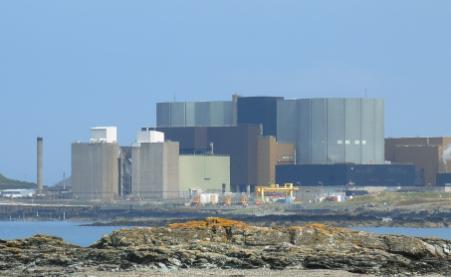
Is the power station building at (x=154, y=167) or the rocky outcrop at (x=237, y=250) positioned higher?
the power station building at (x=154, y=167)

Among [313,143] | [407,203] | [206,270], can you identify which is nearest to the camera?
[206,270]

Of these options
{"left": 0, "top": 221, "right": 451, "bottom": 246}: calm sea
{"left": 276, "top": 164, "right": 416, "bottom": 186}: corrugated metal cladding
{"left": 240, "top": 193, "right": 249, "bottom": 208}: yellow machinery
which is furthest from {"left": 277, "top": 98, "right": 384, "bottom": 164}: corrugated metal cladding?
{"left": 0, "top": 221, "right": 451, "bottom": 246}: calm sea

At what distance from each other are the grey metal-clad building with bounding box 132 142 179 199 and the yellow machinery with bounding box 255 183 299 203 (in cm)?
1033

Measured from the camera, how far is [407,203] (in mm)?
180500

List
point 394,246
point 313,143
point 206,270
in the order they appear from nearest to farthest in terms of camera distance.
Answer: point 206,270
point 394,246
point 313,143

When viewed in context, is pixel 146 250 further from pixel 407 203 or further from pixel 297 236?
pixel 407 203

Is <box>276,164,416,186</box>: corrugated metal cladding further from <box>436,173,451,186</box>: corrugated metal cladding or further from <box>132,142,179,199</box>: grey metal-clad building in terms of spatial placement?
<box>132,142,179,199</box>: grey metal-clad building

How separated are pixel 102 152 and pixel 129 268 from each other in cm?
15763

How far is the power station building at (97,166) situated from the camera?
604 ft

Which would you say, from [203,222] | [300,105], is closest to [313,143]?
[300,105]

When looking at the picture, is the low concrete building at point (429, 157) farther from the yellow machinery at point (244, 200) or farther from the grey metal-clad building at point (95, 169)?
the grey metal-clad building at point (95, 169)

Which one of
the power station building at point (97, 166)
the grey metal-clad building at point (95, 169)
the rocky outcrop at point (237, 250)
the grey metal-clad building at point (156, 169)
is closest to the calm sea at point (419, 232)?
the grey metal-clad building at point (156, 169)

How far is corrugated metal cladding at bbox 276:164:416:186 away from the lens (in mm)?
194375

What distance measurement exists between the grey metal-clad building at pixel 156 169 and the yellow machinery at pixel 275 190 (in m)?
10.3
